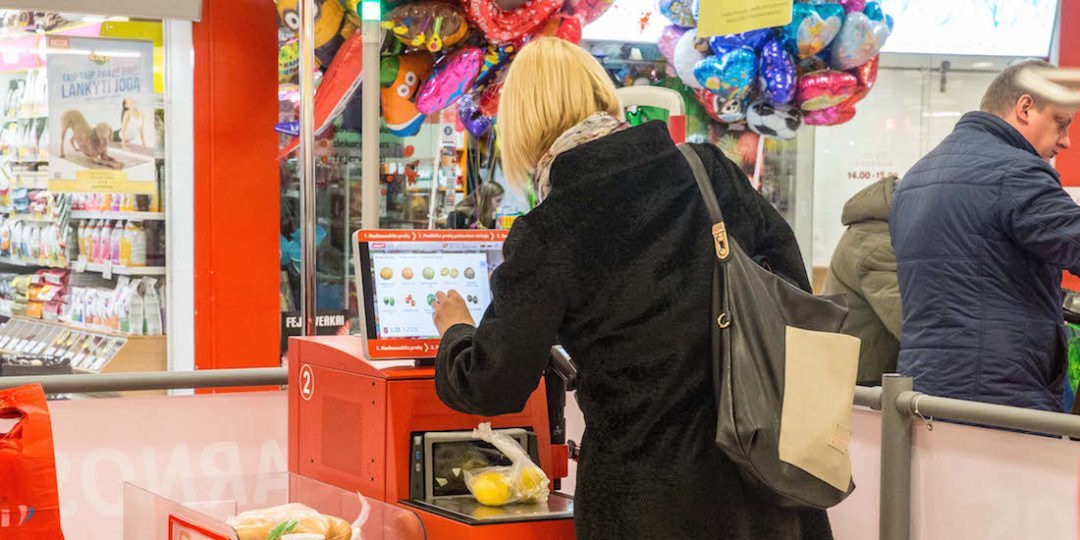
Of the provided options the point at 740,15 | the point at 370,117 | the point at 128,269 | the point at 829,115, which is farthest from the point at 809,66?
the point at 128,269

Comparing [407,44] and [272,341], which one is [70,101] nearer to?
[272,341]

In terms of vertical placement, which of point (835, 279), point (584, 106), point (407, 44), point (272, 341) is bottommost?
point (272, 341)

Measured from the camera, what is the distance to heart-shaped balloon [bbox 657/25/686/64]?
498cm

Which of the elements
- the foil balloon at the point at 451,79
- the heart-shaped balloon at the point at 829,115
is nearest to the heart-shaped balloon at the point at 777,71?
the heart-shaped balloon at the point at 829,115

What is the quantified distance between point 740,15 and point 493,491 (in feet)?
5.91

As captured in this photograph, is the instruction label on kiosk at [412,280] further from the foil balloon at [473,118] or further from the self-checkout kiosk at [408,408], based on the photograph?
the foil balloon at [473,118]

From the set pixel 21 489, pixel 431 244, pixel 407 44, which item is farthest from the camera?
pixel 407 44

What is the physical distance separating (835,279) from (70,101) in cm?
310

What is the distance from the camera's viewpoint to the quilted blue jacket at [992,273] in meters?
2.83

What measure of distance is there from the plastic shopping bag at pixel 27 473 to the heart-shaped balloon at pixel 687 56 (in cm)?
319

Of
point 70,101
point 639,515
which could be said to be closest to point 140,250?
point 70,101

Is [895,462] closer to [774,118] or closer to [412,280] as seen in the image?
[412,280]

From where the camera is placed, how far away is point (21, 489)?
7.23 ft

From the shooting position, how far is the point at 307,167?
3.69 m
